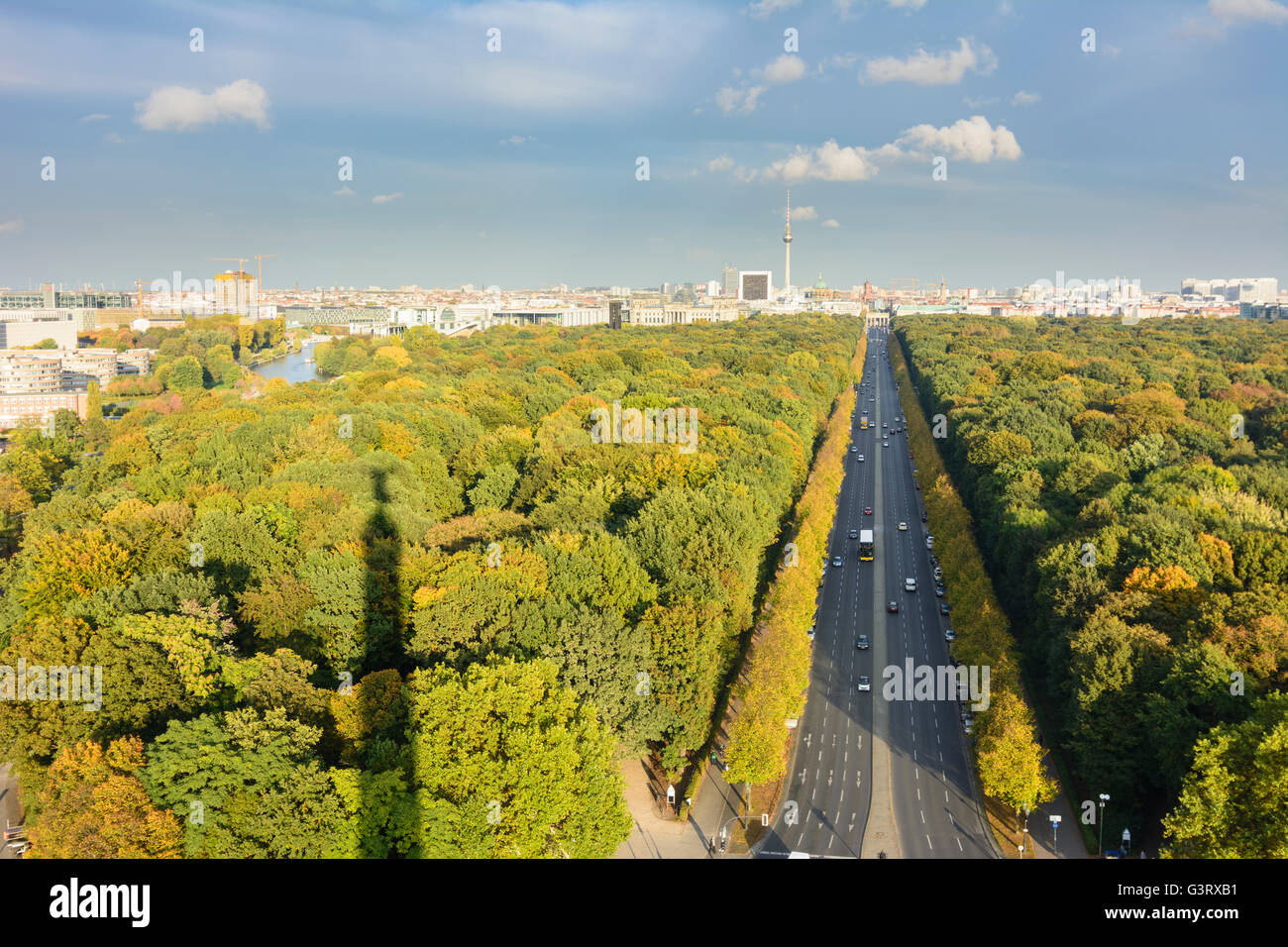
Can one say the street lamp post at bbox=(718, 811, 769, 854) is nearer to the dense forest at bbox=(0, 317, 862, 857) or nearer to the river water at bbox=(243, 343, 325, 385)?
the dense forest at bbox=(0, 317, 862, 857)

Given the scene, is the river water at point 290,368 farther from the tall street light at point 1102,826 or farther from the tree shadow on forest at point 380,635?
the tall street light at point 1102,826

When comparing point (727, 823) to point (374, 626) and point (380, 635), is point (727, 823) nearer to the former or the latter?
point (380, 635)

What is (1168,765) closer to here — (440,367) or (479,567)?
(479,567)

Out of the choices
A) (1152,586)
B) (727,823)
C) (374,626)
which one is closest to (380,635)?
(374,626)

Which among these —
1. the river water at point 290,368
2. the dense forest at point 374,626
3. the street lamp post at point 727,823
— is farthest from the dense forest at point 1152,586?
the river water at point 290,368

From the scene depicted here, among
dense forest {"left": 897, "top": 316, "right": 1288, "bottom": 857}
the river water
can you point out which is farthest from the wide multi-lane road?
the river water

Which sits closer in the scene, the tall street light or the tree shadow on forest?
the tree shadow on forest
